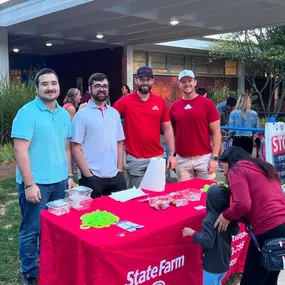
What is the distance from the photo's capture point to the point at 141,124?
370cm

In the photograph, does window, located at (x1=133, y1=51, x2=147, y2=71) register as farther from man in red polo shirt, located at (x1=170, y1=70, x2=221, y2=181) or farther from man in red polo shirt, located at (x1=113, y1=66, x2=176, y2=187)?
man in red polo shirt, located at (x1=113, y1=66, x2=176, y2=187)

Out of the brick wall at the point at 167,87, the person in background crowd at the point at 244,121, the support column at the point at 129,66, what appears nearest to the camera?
the person in background crowd at the point at 244,121

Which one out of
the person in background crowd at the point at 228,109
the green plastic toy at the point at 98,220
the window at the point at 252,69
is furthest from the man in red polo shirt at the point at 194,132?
the window at the point at 252,69

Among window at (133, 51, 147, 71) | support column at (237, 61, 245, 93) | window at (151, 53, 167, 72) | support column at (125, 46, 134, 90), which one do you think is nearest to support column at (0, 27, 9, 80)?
support column at (125, 46, 134, 90)

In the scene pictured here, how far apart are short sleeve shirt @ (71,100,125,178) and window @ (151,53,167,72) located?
12060 millimetres

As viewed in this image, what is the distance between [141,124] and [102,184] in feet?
2.54

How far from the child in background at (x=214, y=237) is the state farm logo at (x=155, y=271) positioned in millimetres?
186

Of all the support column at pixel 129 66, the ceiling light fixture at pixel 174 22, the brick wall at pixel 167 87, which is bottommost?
the brick wall at pixel 167 87

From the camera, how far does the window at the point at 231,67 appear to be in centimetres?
1758

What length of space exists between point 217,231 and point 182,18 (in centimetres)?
807

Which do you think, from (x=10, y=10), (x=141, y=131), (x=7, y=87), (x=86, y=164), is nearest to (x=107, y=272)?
(x=86, y=164)

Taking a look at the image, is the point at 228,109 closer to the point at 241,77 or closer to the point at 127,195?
the point at 127,195

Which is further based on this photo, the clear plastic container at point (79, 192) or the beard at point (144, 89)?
the beard at point (144, 89)

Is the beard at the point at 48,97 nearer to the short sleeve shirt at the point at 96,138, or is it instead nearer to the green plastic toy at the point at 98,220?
the short sleeve shirt at the point at 96,138
